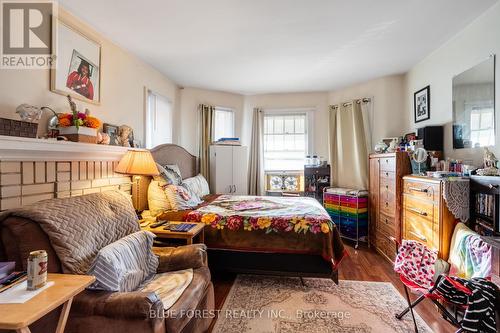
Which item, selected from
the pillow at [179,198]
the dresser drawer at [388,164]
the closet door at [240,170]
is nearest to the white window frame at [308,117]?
the closet door at [240,170]

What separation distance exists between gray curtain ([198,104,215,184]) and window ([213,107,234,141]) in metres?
0.23

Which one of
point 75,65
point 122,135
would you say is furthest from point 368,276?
point 75,65

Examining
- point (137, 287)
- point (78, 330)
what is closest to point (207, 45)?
point (137, 287)

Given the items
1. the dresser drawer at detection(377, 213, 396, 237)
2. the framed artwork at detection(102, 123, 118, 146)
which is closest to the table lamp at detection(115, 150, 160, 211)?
the framed artwork at detection(102, 123, 118, 146)

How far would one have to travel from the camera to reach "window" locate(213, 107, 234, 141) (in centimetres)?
482

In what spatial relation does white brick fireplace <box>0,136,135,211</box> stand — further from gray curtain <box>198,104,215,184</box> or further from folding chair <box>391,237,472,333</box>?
folding chair <box>391,237,472,333</box>

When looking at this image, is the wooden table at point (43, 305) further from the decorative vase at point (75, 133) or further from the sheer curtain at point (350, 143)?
the sheer curtain at point (350, 143)

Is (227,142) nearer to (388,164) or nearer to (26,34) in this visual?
(388,164)

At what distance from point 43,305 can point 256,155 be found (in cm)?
405

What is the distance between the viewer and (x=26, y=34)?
1832 millimetres

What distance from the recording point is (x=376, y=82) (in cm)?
399

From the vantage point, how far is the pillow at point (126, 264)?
4.49ft

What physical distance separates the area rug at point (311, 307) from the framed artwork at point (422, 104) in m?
2.26

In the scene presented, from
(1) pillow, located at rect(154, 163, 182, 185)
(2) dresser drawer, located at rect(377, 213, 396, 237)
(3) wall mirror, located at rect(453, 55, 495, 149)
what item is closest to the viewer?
(3) wall mirror, located at rect(453, 55, 495, 149)
